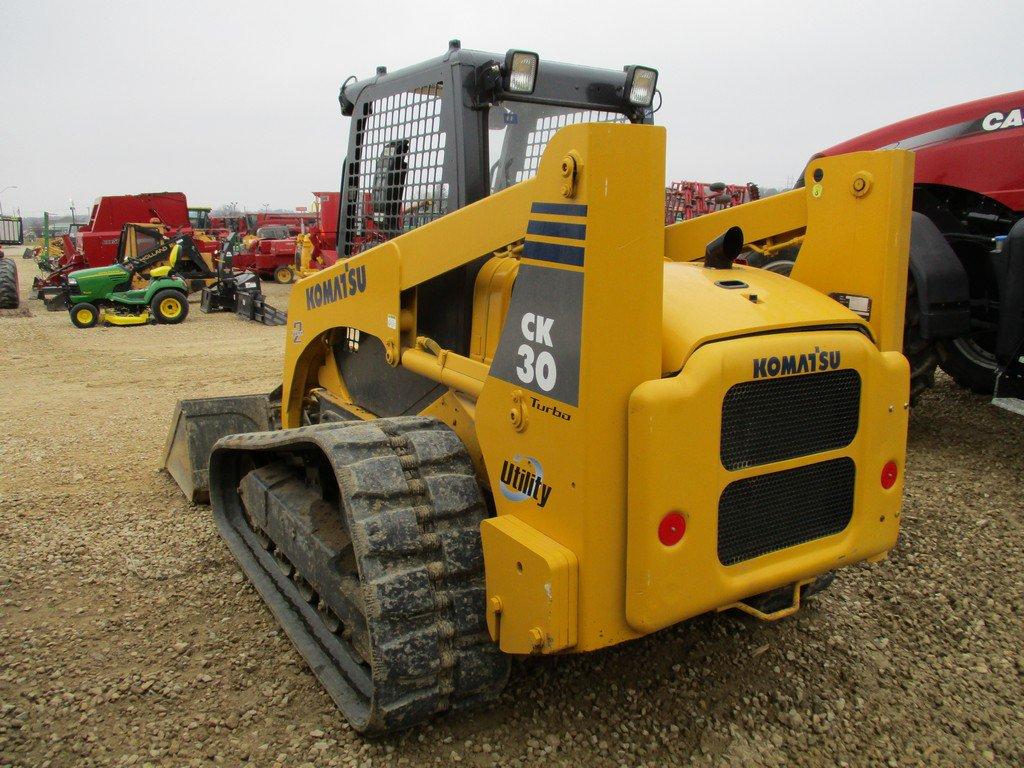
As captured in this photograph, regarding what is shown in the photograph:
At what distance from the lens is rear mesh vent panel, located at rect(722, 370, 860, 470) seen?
2088 millimetres

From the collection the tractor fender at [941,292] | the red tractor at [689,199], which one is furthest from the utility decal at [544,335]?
the red tractor at [689,199]

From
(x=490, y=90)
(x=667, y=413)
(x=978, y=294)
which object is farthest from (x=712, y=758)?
(x=978, y=294)

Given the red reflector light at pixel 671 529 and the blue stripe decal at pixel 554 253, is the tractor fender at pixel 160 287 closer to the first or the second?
the blue stripe decal at pixel 554 253

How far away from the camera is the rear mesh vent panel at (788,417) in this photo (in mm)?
2088

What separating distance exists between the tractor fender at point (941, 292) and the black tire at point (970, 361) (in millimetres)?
309

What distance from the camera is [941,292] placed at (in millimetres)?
4566

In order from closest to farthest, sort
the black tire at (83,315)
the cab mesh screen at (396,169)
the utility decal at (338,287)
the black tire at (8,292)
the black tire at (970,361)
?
1. the cab mesh screen at (396,169)
2. the utility decal at (338,287)
3. the black tire at (970,361)
4. the black tire at (83,315)
5. the black tire at (8,292)

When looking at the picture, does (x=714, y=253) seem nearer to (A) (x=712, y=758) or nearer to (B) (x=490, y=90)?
(B) (x=490, y=90)

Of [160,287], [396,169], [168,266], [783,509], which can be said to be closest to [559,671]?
[783,509]

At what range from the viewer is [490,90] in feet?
9.53

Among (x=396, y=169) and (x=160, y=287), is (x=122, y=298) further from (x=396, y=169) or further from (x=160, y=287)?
(x=396, y=169)

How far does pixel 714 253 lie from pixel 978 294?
3.42 m

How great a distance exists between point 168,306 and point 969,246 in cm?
1238

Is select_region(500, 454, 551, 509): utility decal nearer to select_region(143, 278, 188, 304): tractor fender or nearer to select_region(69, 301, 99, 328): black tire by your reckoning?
select_region(143, 278, 188, 304): tractor fender
